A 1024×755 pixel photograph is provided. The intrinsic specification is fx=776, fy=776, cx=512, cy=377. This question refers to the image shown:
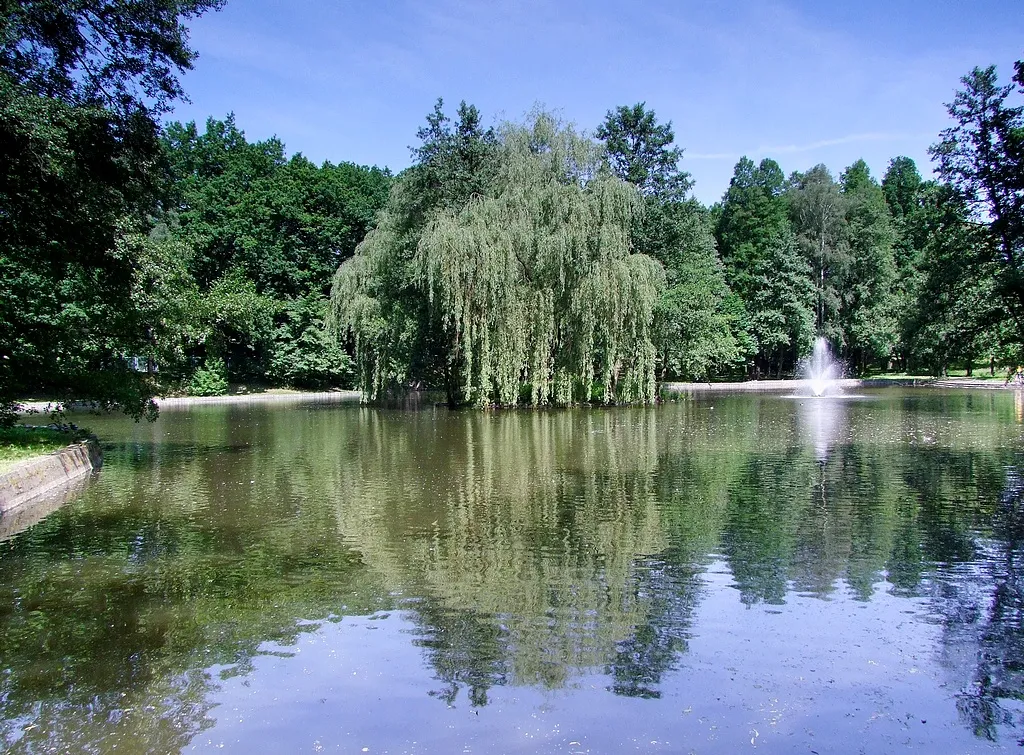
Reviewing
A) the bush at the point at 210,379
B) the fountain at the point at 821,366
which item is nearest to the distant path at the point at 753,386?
the fountain at the point at 821,366

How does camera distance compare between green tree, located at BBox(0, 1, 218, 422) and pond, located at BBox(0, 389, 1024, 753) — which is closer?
pond, located at BBox(0, 389, 1024, 753)

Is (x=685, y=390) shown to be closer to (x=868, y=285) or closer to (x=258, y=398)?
(x=868, y=285)

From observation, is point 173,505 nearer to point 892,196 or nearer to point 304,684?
point 304,684

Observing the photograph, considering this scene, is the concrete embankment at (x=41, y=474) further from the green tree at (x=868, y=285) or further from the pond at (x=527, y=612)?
the green tree at (x=868, y=285)

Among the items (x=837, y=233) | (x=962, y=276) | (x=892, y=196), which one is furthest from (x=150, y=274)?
(x=892, y=196)

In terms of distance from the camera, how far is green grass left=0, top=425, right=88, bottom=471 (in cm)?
1415

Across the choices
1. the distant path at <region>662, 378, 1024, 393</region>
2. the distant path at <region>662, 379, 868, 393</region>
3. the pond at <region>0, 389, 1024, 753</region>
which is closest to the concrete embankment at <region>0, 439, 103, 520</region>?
the pond at <region>0, 389, 1024, 753</region>

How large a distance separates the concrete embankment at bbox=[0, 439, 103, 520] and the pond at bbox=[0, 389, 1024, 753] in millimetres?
835

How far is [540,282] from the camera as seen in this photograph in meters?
28.1

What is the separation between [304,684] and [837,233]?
57.4 m

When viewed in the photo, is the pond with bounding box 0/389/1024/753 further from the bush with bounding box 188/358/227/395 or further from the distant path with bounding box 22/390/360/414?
the bush with bounding box 188/358/227/395

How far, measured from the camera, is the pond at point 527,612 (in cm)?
478

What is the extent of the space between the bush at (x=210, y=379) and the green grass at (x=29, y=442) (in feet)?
89.8

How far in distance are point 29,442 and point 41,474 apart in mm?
2944
